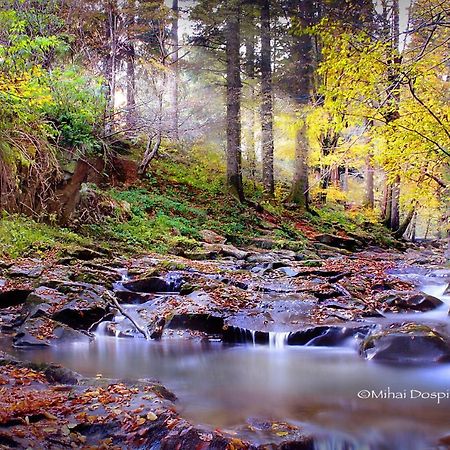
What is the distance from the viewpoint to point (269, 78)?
668 inches

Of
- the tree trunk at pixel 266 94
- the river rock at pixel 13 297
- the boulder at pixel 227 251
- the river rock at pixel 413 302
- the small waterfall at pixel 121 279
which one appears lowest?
the river rock at pixel 413 302

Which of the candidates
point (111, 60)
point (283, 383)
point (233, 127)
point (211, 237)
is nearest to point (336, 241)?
point (211, 237)

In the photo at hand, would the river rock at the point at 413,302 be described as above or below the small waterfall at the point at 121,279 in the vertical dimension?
below

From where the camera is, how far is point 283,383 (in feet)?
15.9

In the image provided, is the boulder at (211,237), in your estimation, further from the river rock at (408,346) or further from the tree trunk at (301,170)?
the river rock at (408,346)

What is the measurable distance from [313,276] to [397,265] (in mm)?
3309

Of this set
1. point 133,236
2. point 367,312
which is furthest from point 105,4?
point 367,312

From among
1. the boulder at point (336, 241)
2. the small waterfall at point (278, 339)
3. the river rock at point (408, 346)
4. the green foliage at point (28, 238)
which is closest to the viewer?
the river rock at point (408, 346)

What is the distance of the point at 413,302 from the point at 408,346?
2.11 meters

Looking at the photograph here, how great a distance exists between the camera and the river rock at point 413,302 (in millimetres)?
7234

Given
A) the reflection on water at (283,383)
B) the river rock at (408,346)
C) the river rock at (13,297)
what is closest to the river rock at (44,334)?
the reflection on water at (283,383)

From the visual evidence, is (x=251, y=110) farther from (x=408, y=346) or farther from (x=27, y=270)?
(x=408, y=346)

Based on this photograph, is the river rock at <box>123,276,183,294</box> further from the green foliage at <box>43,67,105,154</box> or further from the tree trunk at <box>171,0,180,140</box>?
the tree trunk at <box>171,0,180,140</box>

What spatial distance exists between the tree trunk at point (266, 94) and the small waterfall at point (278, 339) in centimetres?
1159
